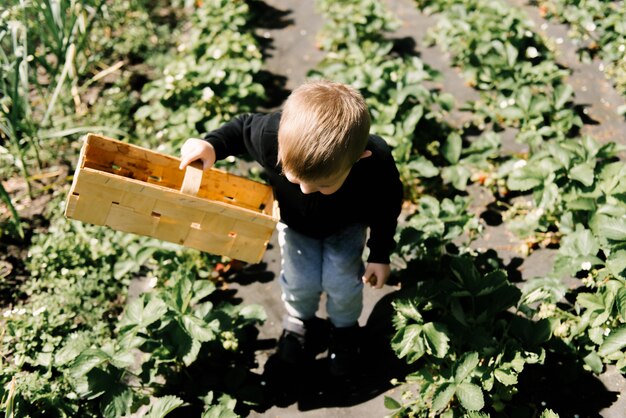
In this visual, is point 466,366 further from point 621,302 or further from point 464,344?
point 621,302

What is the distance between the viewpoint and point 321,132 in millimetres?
1604

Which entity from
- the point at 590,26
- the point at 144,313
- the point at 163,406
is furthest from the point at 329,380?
the point at 590,26

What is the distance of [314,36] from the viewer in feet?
14.5

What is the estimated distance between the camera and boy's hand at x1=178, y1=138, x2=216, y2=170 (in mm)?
1880

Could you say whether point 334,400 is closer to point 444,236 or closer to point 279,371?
point 279,371

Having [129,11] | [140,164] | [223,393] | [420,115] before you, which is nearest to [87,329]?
[223,393]

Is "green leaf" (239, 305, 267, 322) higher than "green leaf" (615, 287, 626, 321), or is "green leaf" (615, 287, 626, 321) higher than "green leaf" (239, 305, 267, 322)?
"green leaf" (615, 287, 626, 321)

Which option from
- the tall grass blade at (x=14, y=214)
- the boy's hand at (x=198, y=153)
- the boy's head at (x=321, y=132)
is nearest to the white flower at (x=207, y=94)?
the tall grass blade at (x=14, y=214)

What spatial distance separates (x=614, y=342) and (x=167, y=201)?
5.21ft

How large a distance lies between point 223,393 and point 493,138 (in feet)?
6.23

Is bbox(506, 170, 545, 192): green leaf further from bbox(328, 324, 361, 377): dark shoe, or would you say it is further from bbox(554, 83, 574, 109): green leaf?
bbox(328, 324, 361, 377): dark shoe

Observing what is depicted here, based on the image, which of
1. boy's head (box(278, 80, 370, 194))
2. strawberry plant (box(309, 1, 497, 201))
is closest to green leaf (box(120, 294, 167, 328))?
boy's head (box(278, 80, 370, 194))

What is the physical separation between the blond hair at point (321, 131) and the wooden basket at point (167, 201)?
0.33m

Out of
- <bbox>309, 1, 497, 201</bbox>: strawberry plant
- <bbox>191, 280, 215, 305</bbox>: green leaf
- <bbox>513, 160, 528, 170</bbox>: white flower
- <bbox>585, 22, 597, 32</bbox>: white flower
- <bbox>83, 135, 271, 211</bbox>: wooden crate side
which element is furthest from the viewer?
<bbox>585, 22, 597, 32</bbox>: white flower
